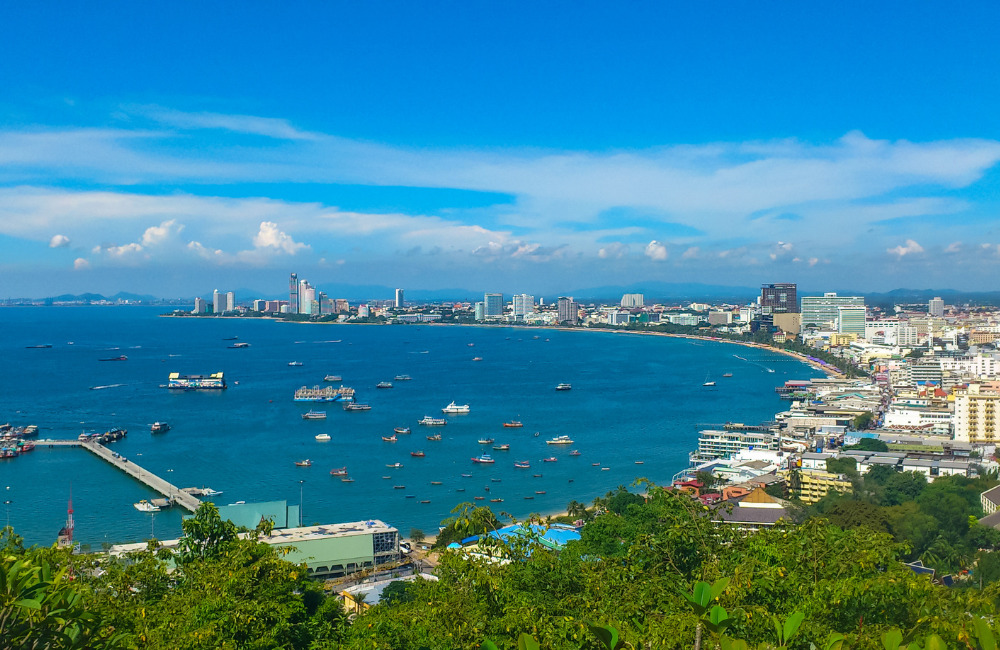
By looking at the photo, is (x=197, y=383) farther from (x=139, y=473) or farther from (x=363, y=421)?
(x=139, y=473)

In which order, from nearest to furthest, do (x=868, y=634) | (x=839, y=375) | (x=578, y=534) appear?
1. (x=868, y=634)
2. (x=578, y=534)
3. (x=839, y=375)

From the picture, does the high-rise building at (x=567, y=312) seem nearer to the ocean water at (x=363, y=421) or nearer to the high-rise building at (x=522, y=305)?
the high-rise building at (x=522, y=305)

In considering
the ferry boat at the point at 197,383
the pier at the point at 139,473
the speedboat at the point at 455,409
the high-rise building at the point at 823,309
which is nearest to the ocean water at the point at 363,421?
the pier at the point at 139,473

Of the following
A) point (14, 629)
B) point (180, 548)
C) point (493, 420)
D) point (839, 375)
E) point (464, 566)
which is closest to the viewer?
point (14, 629)

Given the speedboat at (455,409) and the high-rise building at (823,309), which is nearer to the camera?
the speedboat at (455,409)

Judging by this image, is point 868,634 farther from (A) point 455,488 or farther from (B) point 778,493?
(A) point 455,488

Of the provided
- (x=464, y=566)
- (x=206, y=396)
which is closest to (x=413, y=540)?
(x=464, y=566)

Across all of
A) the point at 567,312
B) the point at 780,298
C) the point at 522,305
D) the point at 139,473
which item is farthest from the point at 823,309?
the point at 139,473

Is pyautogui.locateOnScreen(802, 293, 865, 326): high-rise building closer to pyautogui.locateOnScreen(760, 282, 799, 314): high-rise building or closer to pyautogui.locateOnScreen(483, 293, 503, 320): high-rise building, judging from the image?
pyautogui.locateOnScreen(760, 282, 799, 314): high-rise building
